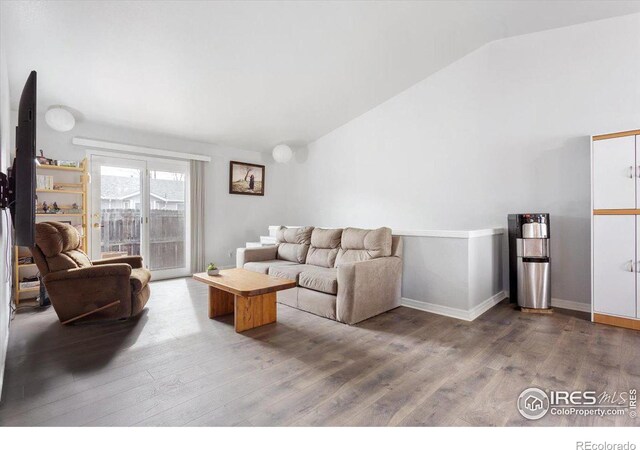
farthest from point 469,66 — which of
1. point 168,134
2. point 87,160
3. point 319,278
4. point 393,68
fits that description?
point 87,160

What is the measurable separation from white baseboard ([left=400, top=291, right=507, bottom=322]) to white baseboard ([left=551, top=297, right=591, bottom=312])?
23.1 inches

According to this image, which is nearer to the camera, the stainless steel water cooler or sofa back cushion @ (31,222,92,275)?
sofa back cushion @ (31,222,92,275)

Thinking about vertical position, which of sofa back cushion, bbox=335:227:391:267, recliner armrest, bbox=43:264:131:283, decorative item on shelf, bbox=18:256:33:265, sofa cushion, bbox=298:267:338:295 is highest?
sofa back cushion, bbox=335:227:391:267

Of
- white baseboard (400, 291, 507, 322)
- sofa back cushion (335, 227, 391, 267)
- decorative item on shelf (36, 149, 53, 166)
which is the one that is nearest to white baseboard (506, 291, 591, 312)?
white baseboard (400, 291, 507, 322)

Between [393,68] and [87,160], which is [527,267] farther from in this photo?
[87,160]

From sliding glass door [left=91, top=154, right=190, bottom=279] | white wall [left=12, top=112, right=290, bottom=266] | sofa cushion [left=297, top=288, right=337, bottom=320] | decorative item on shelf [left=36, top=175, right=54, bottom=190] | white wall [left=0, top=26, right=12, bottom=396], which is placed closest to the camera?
white wall [left=0, top=26, right=12, bottom=396]

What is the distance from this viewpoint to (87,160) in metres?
4.04

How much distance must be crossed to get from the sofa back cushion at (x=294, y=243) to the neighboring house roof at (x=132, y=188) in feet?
6.49

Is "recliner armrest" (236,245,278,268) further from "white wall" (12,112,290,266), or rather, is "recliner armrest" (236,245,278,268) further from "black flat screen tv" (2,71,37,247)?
"black flat screen tv" (2,71,37,247)

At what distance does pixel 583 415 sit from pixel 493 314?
5.91ft

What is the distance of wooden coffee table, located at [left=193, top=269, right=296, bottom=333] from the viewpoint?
8.96 ft

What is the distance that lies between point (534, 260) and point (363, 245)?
1871 mm

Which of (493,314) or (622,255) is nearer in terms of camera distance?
(622,255)

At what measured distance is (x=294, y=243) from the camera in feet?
14.8
